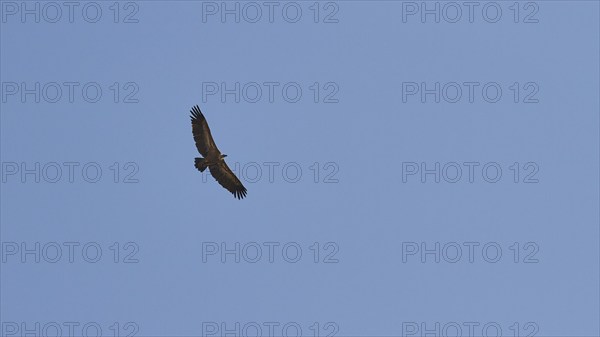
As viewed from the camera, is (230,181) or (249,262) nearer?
(230,181)

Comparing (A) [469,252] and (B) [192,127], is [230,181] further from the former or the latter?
(A) [469,252]

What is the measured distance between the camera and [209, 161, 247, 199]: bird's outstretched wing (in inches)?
1799

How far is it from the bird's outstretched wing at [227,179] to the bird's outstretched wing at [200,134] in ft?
2.42

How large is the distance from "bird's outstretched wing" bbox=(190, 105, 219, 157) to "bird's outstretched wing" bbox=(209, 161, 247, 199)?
737 mm

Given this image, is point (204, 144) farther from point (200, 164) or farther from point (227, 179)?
point (227, 179)

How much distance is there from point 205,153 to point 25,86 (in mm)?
11215

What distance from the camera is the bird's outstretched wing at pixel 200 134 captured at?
4491cm

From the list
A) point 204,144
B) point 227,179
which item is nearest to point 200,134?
point 204,144

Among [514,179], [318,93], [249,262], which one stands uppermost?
[318,93]

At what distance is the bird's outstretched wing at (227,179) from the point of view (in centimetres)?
4569

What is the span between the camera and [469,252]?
167 ft

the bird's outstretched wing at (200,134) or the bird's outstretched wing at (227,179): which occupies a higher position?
the bird's outstretched wing at (200,134)

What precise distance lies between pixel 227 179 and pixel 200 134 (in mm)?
2254

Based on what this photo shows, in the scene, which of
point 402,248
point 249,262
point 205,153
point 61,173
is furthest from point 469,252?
point 61,173
